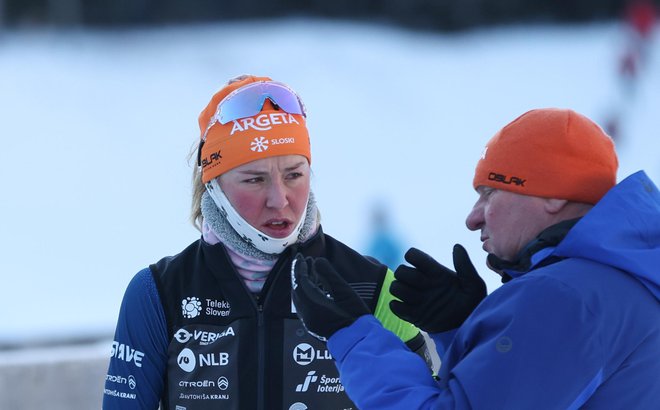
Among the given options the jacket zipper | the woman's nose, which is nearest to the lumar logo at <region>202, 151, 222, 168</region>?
the woman's nose

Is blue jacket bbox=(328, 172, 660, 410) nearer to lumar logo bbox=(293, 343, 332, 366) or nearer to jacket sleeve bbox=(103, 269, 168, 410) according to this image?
lumar logo bbox=(293, 343, 332, 366)

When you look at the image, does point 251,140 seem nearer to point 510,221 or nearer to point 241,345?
point 241,345

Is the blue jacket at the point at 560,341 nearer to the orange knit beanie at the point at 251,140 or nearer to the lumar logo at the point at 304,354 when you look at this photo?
the lumar logo at the point at 304,354

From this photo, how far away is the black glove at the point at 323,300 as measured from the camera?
196 cm

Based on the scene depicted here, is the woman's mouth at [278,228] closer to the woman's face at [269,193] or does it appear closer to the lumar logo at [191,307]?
the woman's face at [269,193]

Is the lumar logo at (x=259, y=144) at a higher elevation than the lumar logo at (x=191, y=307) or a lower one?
higher

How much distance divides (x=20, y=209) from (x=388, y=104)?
7.19 m

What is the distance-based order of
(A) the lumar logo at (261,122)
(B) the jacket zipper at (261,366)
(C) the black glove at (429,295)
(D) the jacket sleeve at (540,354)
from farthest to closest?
(A) the lumar logo at (261,122), (B) the jacket zipper at (261,366), (C) the black glove at (429,295), (D) the jacket sleeve at (540,354)

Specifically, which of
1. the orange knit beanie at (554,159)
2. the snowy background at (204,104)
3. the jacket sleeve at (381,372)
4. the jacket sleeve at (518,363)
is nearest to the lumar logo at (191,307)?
the jacket sleeve at (381,372)

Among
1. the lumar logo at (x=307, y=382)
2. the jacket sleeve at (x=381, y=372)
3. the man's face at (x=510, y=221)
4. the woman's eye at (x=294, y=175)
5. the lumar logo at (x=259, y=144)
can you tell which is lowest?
the lumar logo at (x=307, y=382)

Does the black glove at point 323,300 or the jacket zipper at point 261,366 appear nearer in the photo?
the black glove at point 323,300

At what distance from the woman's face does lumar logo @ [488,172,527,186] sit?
56 centimetres

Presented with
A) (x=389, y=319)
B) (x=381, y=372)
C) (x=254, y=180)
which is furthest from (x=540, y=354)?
(x=254, y=180)

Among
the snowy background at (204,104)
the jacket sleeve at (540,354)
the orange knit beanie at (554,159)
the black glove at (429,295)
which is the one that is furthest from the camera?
the snowy background at (204,104)
